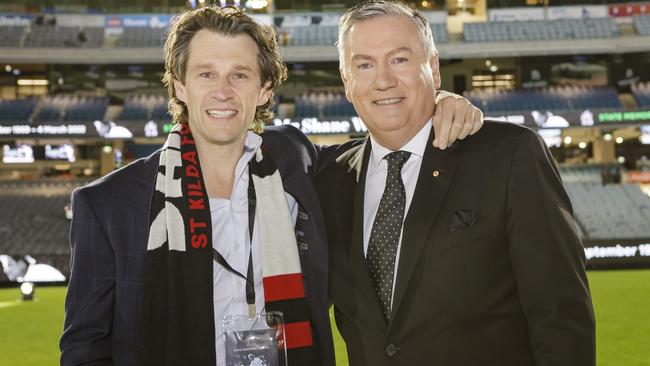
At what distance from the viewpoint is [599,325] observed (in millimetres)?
10898

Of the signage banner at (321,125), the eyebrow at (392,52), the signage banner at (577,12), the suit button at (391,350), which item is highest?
the signage banner at (577,12)

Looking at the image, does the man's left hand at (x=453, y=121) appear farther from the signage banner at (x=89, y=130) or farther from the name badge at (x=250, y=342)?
the signage banner at (x=89, y=130)

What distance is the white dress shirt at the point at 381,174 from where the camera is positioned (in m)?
3.15

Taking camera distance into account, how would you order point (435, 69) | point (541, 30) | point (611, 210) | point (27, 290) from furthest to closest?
1. point (541, 30)
2. point (611, 210)
3. point (27, 290)
4. point (435, 69)

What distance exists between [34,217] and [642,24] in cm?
2774

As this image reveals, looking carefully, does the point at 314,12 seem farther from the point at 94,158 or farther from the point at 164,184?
the point at 164,184

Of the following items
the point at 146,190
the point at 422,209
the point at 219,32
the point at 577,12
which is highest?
the point at 577,12

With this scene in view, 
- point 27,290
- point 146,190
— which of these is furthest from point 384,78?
point 27,290

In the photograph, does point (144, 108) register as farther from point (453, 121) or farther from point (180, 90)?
point (453, 121)

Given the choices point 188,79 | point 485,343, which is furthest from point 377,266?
point 188,79

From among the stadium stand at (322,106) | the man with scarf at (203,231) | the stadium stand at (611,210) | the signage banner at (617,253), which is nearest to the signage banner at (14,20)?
the stadium stand at (322,106)

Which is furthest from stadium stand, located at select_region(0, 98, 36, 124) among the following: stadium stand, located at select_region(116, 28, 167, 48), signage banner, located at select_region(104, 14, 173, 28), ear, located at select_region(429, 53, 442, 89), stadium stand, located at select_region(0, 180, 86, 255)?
ear, located at select_region(429, 53, 442, 89)

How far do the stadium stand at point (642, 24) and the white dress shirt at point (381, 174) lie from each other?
108 ft

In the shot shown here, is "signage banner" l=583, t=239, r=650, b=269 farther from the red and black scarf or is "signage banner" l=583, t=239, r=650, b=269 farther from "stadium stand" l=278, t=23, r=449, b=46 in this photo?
the red and black scarf
